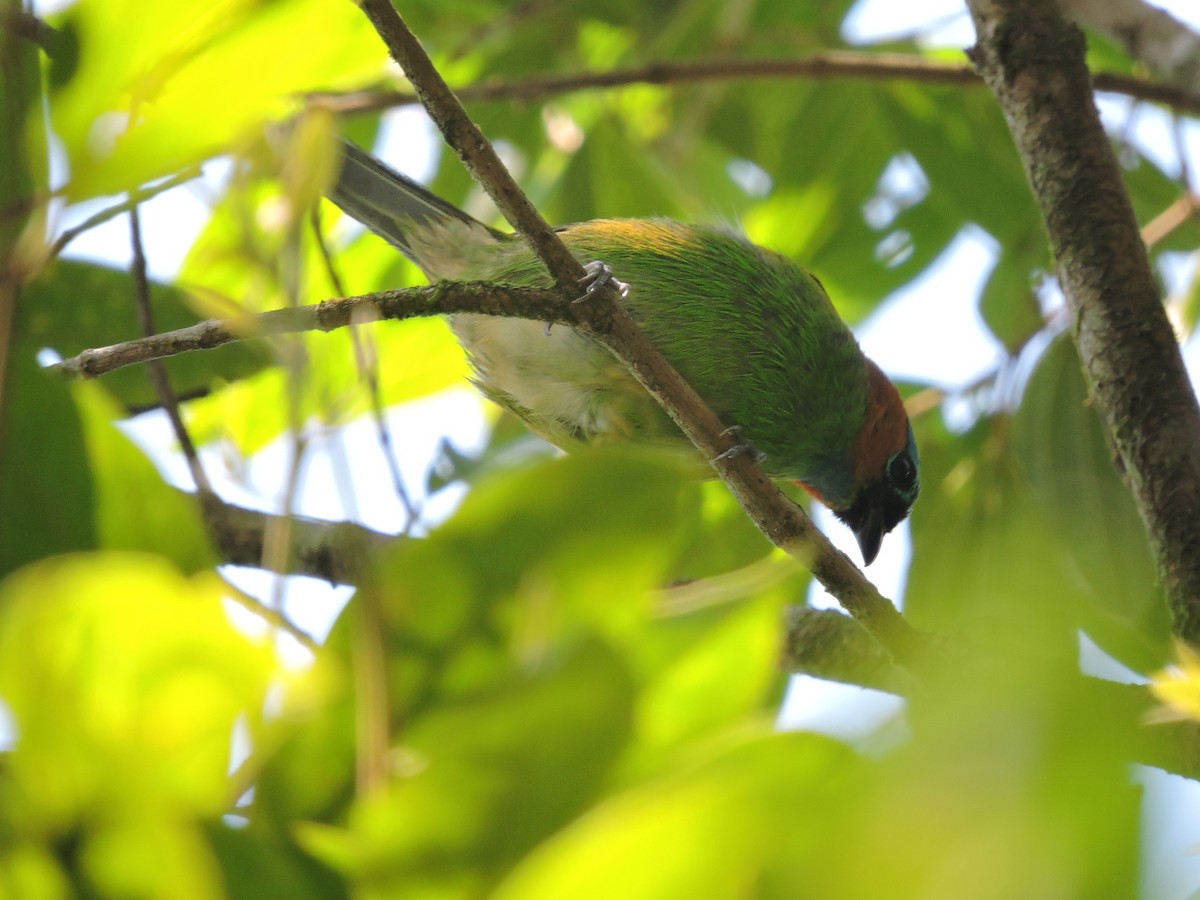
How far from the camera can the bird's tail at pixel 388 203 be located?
3371 mm

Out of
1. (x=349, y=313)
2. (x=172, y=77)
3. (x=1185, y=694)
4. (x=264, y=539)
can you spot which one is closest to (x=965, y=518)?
(x=264, y=539)

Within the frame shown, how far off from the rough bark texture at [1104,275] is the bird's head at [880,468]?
1.25m

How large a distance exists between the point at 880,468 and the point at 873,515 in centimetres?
21

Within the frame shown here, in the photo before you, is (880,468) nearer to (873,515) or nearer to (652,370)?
(873,515)

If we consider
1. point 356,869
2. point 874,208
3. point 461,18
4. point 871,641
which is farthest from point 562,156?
point 356,869

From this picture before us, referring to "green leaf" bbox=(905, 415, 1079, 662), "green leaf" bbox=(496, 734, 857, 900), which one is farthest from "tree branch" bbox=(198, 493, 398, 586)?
"green leaf" bbox=(496, 734, 857, 900)

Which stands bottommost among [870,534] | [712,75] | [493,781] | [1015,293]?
[870,534]

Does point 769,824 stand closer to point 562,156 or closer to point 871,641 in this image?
point 871,641

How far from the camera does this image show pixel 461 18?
3725 mm

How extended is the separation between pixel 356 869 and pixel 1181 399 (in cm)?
186

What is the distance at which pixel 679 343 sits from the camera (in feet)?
10.4

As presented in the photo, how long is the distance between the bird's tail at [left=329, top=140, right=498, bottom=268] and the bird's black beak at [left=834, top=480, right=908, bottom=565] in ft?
4.89

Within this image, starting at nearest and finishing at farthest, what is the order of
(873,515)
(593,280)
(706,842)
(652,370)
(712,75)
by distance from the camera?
1. (706,842)
2. (593,280)
3. (652,370)
4. (712,75)
5. (873,515)

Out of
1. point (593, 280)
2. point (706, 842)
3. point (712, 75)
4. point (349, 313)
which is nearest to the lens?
point (706, 842)
